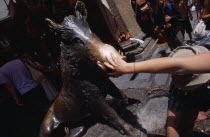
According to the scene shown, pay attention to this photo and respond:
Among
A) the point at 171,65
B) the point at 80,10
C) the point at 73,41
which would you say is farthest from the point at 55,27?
the point at 171,65

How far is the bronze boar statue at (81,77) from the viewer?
7.16ft

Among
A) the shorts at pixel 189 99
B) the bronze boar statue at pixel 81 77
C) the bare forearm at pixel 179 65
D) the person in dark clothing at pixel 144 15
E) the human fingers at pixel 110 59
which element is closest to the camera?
the bare forearm at pixel 179 65

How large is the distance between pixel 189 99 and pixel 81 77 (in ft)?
4.28

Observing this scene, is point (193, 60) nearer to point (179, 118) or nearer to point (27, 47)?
point (179, 118)

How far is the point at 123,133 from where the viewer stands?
2457 mm

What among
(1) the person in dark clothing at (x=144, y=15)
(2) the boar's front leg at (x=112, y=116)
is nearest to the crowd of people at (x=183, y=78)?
(2) the boar's front leg at (x=112, y=116)

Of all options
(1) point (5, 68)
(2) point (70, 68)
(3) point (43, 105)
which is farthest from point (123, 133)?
(3) point (43, 105)

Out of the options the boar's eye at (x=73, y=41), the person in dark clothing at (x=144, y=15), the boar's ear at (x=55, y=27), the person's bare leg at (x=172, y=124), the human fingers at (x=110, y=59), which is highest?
the boar's ear at (x=55, y=27)

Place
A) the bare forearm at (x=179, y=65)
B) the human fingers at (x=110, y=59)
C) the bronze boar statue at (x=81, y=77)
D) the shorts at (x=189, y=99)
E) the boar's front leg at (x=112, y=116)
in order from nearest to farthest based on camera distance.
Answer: the bare forearm at (x=179, y=65) → the human fingers at (x=110, y=59) → the shorts at (x=189, y=99) → the bronze boar statue at (x=81, y=77) → the boar's front leg at (x=112, y=116)

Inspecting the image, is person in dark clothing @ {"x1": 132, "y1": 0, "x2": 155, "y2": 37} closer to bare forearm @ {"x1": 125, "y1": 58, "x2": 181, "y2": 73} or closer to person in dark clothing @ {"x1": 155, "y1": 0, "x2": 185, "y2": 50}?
person in dark clothing @ {"x1": 155, "y1": 0, "x2": 185, "y2": 50}

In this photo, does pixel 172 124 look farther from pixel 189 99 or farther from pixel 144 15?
pixel 144 15

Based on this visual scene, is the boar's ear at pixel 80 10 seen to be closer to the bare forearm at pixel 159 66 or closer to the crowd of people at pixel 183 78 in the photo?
the crowd of people at pixel 183 78

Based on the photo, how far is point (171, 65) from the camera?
161 cm

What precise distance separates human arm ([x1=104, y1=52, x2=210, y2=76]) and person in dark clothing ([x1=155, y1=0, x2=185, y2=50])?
472 cm
